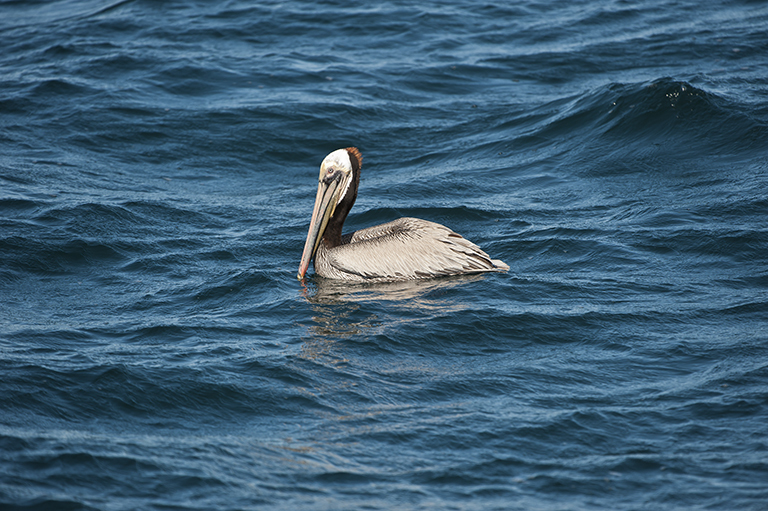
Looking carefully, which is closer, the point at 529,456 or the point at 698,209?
the point at 529,456

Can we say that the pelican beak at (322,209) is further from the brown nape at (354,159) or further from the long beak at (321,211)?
the brown nape at (354,159)

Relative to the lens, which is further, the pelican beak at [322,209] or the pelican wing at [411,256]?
the pelican beak at [322,209]

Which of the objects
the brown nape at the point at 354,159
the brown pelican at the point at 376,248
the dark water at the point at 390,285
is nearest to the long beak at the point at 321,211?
the brown pelican at the point at 376,248

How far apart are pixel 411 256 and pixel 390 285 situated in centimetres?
35

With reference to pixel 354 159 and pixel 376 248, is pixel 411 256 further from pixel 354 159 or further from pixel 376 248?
pixel 354 159

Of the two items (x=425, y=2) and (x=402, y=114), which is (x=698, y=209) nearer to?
(x=402, y=114)

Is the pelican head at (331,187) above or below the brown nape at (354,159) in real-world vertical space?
below

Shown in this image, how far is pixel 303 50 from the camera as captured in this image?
15312mm

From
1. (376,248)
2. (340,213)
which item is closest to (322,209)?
(340,213)

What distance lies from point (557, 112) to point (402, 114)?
8.13 feet

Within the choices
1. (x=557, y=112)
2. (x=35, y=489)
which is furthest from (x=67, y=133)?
(x=35, y=489)

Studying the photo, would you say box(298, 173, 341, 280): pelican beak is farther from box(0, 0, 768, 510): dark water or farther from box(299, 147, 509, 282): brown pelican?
box(0, 0, 768, 510): dark water

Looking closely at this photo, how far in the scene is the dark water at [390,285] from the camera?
15.6 feet

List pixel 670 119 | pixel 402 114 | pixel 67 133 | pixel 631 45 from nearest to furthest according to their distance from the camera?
pixel 670 119
pixel 67 133
pixel 402 114
pixel 631 45
